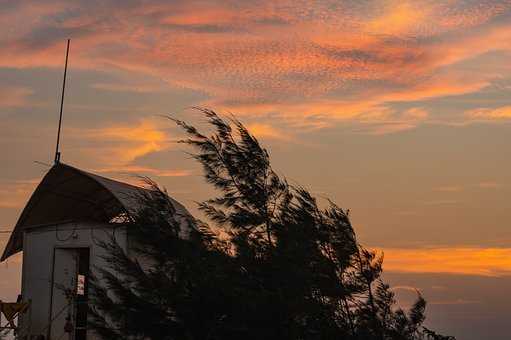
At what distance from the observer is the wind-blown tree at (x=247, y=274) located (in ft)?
61.0

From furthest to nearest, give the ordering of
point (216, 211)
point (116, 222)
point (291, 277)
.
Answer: point (116, 222)
point (216, 211)
point (291, 277)

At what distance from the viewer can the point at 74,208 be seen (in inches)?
1115

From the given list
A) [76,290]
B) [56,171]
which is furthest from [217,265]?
[56,171]

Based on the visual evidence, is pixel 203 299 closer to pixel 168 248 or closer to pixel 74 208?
pixel 168 248

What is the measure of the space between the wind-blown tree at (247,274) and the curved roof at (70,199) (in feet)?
21.4

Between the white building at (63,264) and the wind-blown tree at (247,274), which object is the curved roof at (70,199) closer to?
the white building at (63,264)

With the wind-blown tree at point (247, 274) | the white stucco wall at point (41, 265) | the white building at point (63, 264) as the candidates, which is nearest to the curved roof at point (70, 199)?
the white building at point (63, 264)

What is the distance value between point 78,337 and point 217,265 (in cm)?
872

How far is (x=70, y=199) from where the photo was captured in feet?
92.2

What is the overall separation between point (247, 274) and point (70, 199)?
11.1 metres

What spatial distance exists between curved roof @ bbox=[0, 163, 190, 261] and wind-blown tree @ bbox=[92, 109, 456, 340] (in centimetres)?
652

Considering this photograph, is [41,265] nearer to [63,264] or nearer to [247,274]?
[63,264]

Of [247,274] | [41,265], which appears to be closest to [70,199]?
[41,265]

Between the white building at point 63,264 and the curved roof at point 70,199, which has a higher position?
the curved roof at point 70,199
